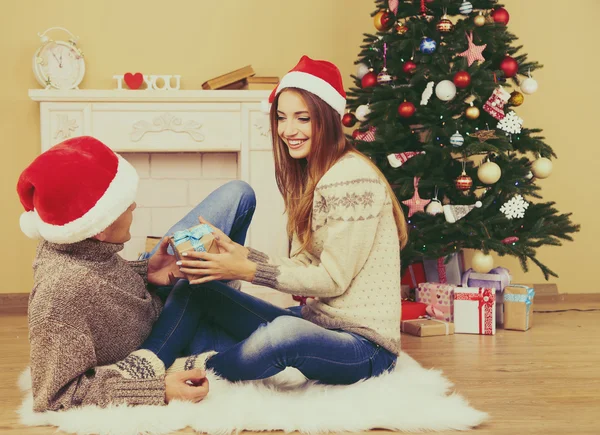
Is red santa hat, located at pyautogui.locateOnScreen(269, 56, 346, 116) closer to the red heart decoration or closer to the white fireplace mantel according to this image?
the white fireplace mantel

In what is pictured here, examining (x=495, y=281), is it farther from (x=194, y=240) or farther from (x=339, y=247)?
(x=194, y=240)

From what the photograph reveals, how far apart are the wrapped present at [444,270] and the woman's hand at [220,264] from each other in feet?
5.23

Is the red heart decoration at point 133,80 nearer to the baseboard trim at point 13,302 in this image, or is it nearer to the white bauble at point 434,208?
the baseboard trim at point 13,302

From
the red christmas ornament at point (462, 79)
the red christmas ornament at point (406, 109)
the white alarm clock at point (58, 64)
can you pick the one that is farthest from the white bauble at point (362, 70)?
the white alarm clock at point (58, 64)

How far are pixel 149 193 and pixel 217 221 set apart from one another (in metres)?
1.87

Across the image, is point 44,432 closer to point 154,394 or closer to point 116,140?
point 154,394

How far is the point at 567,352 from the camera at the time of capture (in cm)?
263

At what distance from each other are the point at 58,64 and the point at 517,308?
2.53 m

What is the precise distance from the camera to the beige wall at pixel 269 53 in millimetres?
3725

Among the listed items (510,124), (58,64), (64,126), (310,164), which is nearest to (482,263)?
(510,124)

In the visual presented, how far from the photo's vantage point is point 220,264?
71.7 inches

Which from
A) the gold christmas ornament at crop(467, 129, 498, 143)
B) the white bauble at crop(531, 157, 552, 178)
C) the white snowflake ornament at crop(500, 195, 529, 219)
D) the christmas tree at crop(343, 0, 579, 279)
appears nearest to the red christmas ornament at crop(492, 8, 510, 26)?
the christmas tree at crop(343, 0, 579, 279)

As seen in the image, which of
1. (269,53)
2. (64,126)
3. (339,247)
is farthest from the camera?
(269,53)

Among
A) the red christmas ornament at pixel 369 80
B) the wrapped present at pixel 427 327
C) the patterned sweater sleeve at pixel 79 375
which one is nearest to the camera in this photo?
the patterned sweater sleeve at pixel 79 375
